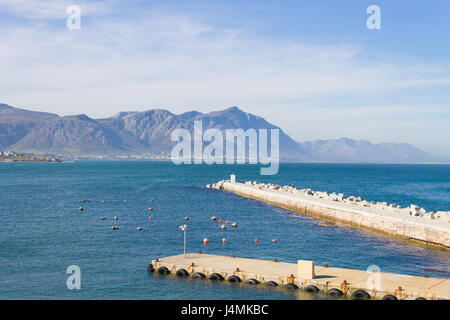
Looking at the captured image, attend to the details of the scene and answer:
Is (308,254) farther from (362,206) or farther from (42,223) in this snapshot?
(42,223)

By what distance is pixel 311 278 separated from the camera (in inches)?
1172

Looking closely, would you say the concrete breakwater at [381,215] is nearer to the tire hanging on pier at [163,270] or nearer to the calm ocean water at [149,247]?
the calm ocean water at [149,247]

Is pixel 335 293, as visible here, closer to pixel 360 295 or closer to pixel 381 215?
pixel 360 295

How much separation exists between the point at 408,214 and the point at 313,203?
1778 cm

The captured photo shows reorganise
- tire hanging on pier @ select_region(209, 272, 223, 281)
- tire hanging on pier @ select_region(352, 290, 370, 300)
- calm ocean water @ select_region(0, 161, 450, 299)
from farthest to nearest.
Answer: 1. tire hanging on pier @ select_region(209, 272, 223, 281)
2. calm ocean water @ select_region(0, 161, 450, 299)
3. tire hanging on pier @ select_region(352, 290, 370, 300)

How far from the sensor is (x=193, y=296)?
1147 inches

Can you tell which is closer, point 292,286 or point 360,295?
point 360,295

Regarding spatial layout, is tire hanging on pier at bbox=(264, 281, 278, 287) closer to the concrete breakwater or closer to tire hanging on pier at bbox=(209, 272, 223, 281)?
tire hanging on pier at bbox=(209, 272, 223, 281)

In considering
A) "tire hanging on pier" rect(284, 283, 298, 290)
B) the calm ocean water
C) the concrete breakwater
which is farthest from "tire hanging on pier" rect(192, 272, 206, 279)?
the concrete breakwater

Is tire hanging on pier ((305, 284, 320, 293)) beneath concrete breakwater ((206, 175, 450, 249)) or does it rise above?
beneath

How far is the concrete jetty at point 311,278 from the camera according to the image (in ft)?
90.0

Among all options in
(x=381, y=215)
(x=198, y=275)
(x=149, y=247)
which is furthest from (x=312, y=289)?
(x=381, y=215)

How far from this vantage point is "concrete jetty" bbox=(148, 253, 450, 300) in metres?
27.4
